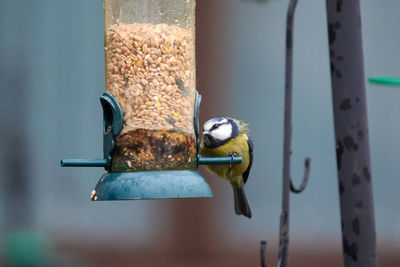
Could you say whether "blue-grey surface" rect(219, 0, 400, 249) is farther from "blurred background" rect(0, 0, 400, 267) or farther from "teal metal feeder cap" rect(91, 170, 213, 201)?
"teal metal feeder cap" rect(91, 170, 213, 201)

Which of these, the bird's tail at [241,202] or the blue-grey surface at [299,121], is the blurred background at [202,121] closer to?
the blue-grey surface at [299,121]

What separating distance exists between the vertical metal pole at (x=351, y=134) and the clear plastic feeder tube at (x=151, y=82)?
0.98 meters

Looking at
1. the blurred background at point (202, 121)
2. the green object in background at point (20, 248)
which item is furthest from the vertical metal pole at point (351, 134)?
the green object in background at point (20, 248)

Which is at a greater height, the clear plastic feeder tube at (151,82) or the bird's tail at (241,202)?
the clear plastic feeder tube at (151,82)

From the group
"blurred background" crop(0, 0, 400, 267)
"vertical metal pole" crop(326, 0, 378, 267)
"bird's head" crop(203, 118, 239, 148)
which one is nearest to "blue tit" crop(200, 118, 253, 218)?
"bird's head" crop(203, 118, 239, 148)

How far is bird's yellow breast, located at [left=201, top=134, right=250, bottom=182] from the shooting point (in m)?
4.18

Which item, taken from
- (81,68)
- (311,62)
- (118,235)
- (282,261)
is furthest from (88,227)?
(282,261)

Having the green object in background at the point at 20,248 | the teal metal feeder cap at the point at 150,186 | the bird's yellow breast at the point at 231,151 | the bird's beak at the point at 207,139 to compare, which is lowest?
the green object in background at the point at 20,248

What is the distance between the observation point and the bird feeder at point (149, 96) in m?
3.19

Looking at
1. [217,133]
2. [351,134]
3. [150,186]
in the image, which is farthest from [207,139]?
[351,134]

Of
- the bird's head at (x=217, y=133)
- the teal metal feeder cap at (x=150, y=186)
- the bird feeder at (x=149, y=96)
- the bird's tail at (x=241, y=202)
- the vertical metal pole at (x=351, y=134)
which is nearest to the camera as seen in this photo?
the vertical metal pole at (x=351, y=134)

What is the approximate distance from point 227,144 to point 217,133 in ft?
0.27

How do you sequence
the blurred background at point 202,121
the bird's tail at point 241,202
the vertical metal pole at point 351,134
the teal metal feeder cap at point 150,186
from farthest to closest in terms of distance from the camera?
the blurred background at point 202,121 < the bird's tail at point 241,202 < the teal metal feeder cap at point 150,186 < the vertical metal pole at point 351,134

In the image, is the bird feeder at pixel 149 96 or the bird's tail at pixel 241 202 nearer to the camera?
the bird feeder at pixel 149 96
